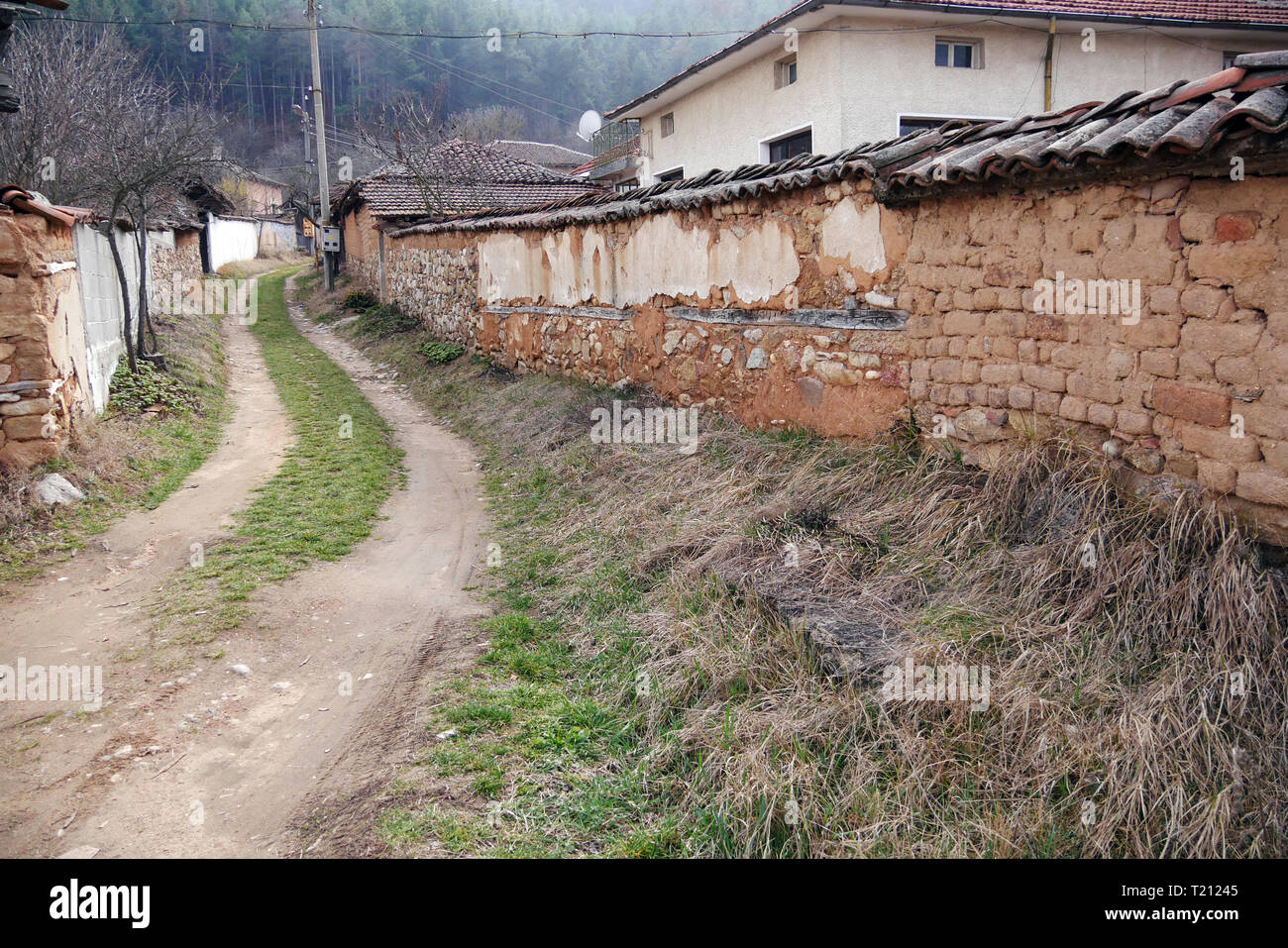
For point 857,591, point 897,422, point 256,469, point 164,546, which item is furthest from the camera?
point 256,469

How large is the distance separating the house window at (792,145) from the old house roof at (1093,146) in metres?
8.61

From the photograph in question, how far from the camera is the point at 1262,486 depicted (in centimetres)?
361

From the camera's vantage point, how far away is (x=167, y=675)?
4496mm

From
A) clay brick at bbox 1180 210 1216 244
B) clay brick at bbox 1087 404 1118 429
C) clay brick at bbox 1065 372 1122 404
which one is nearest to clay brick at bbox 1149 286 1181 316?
clay brick at bbox 1180 210 1216 244

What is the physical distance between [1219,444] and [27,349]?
8141 mm

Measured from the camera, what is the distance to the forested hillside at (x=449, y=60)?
49344 mm

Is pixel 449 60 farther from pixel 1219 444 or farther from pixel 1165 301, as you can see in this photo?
pixel 1219 444

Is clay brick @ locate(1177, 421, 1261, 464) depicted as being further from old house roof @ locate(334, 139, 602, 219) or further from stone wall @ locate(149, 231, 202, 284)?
old house roof @ locate(334, 139, 602, 219)

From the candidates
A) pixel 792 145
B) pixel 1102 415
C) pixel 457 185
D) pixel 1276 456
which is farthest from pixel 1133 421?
pixel 457 185

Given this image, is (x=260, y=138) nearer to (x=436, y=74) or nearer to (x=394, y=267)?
(x=436, y=74)

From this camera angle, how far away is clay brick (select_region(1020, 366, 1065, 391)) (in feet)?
15.0

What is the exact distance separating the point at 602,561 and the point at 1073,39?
1357cm

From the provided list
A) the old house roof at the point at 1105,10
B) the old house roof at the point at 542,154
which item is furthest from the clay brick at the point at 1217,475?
the old house roof at the point at 542,154
